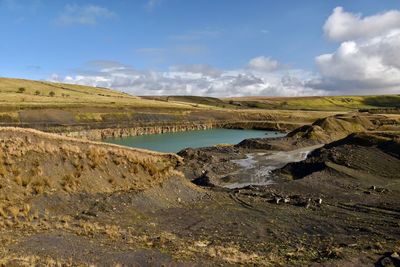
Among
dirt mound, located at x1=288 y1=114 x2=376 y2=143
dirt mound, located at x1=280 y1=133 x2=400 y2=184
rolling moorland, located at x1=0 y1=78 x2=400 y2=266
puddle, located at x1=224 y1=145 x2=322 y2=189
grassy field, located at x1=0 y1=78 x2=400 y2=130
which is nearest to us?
rolling moorland, located at x1=0 y1=78 x2=400 y2=266

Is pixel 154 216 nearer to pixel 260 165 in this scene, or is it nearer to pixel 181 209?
pixel 181 209

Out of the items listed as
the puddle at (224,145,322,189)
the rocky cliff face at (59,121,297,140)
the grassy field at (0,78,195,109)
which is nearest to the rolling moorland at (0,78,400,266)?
the puddle at (224,145,322,189)

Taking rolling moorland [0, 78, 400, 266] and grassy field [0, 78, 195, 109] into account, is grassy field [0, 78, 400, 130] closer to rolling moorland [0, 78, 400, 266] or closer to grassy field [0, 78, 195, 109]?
grassy field [0, 78, 195, 109]

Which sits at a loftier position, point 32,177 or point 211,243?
point 32,177

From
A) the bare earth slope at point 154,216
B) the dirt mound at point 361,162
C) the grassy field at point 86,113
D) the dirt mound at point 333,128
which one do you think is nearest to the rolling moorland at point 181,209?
the bare earth slope at point 154,216

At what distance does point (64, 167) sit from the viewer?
28.5 meters

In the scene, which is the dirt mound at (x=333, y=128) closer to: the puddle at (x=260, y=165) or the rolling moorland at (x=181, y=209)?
the puddle at (x=260, y=165)

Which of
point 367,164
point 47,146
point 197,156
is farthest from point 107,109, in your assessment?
point 47,146

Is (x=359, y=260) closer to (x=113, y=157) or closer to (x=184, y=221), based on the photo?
(x=184, y=221)

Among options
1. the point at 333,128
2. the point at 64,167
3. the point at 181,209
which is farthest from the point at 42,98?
the point at 181,209

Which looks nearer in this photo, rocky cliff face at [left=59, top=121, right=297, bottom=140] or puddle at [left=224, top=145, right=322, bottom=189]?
puddle at [left=224, top=145, right=322, bottom=189]

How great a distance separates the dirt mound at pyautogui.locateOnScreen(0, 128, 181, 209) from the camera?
25614 mm

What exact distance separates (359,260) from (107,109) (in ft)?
339

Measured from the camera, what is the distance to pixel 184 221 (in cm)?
2606
